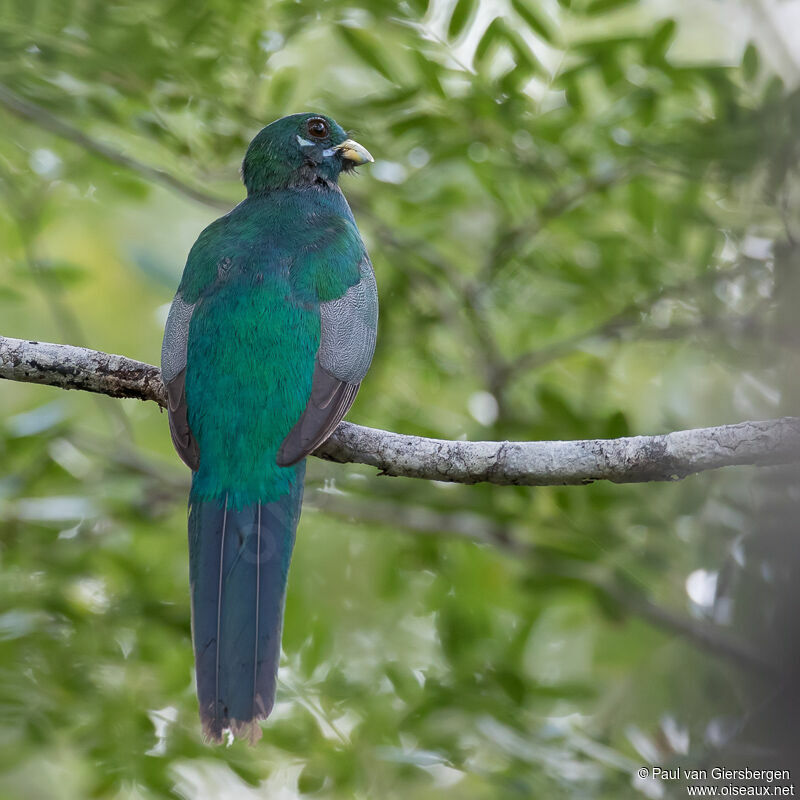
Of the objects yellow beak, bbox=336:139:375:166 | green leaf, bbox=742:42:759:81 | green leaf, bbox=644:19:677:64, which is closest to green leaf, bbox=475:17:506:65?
green leaf, bbox=644:19:677:64

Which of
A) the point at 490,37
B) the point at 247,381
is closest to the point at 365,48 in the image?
the point at 490,37

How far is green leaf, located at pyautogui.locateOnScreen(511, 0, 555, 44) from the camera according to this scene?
427 centimetres

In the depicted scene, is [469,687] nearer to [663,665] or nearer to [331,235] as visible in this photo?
[663,665]

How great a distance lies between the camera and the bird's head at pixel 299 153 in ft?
15.9

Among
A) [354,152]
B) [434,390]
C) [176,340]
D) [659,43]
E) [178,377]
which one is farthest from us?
[434,390]

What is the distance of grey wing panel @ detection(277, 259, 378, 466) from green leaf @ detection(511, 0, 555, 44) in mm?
1156

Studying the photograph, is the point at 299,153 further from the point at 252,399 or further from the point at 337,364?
the point at 252,399

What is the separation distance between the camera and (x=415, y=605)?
5176mm

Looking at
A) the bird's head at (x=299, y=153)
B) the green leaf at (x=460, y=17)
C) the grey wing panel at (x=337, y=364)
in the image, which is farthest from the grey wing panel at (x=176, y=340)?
the green leaf at (x=460, y=17)

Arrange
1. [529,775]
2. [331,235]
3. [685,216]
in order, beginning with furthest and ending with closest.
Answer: [685,216] → [331,235] → [529,775]

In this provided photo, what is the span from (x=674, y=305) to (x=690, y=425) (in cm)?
72

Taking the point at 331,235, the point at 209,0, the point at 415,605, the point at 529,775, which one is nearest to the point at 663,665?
the point at 529,775

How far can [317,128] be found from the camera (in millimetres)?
4922

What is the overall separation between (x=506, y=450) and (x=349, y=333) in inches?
35.6
